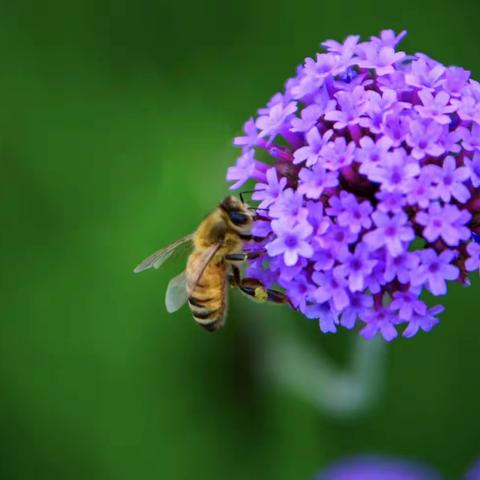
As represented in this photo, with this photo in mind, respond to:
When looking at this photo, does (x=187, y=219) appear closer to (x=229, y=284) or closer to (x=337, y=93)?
(x=229, y=284)

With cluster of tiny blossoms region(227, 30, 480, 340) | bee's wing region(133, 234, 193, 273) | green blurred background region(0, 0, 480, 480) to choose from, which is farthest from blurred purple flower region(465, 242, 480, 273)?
green blurred background region(0, 0, 480, 480)

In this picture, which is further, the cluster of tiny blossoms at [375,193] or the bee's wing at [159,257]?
the bee's wing at [159,257]

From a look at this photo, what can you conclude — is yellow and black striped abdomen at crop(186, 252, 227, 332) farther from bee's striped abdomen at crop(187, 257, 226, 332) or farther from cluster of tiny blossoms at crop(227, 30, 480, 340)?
cluster of tiny blossoms at crop(227, 30, 480, 340)

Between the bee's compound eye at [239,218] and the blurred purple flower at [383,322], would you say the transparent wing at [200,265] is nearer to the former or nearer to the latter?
the bee's compound eye at [239,218]

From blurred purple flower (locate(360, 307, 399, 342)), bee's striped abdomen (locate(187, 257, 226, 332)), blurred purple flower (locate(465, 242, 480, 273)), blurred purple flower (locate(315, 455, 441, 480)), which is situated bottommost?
blurred purple flower (locate(315, 455, 441, 480))

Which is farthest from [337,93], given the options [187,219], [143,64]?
[143,64]

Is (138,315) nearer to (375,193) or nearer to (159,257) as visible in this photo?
(159,257)

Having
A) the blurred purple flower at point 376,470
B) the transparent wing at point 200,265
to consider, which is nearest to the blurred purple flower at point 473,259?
the transparent wing at point 200,265
